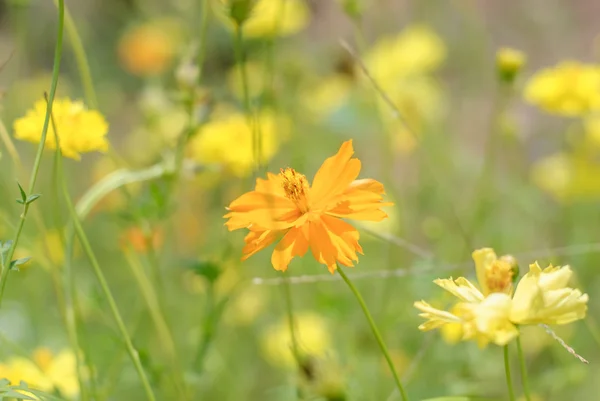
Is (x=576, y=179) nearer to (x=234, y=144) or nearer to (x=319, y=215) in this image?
(x=234, y=144)

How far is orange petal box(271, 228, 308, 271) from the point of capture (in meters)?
0.41

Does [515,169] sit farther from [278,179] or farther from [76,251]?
[278,179]

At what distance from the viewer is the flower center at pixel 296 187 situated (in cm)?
45

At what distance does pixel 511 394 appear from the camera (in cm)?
42

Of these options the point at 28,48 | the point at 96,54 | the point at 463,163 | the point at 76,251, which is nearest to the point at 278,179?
the point at 76,251

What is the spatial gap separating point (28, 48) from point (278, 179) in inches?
78.7

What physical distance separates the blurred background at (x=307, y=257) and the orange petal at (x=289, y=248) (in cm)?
10

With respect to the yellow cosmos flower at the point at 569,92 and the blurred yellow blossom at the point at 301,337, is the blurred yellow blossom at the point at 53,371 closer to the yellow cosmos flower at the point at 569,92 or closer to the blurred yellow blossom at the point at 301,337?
the blurred yellow blossom at the point at 301,337

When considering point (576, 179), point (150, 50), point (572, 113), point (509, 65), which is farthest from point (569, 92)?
point (150, 50)

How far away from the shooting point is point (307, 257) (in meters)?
1.36

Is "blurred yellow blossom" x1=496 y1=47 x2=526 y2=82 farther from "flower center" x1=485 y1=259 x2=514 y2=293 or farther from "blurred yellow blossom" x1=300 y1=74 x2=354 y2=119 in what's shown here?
"blurred yellow blossom" x1=300 y1=74 x2=354 y2=119

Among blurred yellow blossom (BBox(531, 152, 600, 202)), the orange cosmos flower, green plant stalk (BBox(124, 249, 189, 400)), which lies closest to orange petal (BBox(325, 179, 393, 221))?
the orange cosmos flower

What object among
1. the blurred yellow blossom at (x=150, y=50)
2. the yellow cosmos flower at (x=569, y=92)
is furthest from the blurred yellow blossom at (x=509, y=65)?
the blurred yellow blossom at (x=150, y=50)

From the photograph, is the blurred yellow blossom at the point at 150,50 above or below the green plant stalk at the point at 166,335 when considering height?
above
